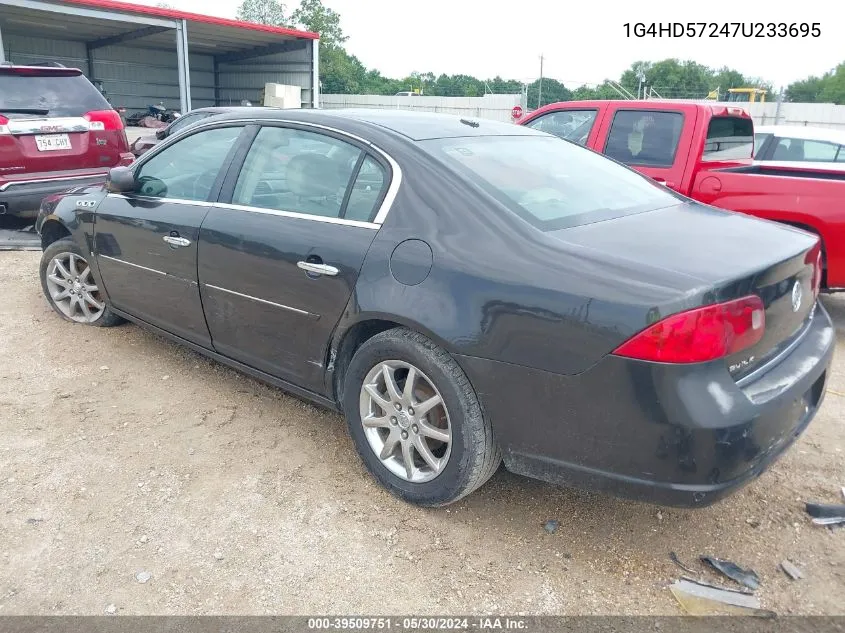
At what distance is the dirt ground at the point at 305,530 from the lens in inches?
93.9

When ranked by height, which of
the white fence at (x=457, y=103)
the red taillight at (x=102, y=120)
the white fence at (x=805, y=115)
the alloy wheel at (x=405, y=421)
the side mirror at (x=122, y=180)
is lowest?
the alloy wheel at (x=405, y=421)

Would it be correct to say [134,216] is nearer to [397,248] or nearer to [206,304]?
[206,304]

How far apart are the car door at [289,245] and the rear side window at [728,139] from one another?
376 cm

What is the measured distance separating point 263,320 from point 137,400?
110 centimetres

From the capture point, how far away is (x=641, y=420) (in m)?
2.19

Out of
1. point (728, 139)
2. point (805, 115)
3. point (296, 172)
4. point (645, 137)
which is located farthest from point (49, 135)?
point (805, 115)

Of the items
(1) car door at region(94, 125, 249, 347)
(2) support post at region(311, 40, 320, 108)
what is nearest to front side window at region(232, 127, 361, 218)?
(1) car door at region(94, 125, 249, 347)

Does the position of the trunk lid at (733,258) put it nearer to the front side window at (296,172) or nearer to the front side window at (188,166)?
the front side window at (296,172)

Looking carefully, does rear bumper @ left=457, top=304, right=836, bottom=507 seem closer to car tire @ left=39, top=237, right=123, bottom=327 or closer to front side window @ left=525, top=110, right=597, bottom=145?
car tire @ left=39, top=237, right=123, bottom=327

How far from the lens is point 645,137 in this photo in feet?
19.3

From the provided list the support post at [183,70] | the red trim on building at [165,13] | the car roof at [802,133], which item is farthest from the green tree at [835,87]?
the car roof at [802,133]

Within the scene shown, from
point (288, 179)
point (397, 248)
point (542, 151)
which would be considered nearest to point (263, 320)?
point (288, 179)

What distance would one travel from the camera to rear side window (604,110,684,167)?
572 centimetres

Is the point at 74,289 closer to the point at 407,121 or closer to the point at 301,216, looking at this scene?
the point at 301,216
